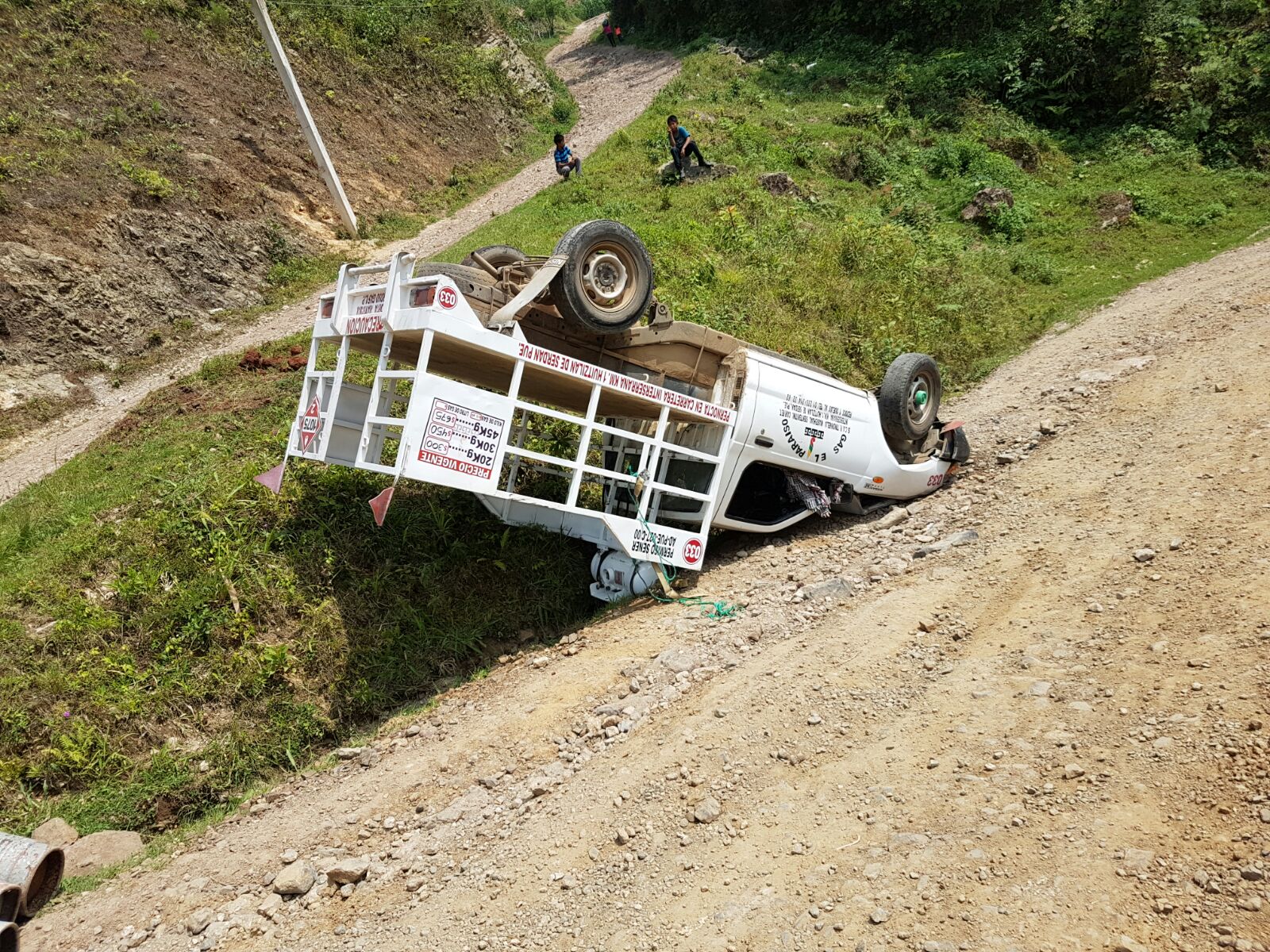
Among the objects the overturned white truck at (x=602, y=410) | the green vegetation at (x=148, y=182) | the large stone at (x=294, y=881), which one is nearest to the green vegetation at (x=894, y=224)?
the overturned white truck at (x=602, y=410)

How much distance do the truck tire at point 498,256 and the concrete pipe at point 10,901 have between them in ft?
16.5

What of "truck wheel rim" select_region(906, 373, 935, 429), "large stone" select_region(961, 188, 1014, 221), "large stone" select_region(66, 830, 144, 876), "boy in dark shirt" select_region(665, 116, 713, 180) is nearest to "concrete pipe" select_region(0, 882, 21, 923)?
"large stone" select_region(66, 830, 144, 876)

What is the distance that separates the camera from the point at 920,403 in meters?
8.05

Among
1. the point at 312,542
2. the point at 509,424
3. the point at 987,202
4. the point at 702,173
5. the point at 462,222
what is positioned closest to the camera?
the point at 509,424

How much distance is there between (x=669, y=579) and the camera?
702cm

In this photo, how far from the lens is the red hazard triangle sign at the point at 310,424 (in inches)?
248

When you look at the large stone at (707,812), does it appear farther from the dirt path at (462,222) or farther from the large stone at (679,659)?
the dirt path at (462,222)

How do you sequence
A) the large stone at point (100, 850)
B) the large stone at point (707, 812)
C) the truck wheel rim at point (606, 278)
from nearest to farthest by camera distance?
the large stone at point (707, 812)
the large stone at point (100, 850)
the truck wheel rim at point (606, 278)

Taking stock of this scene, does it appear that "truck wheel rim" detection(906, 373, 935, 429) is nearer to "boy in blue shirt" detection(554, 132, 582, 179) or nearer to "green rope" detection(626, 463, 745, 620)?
"green rope" detection(626, 463, 745, 620)

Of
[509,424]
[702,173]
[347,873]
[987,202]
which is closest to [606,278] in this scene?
[509,424]

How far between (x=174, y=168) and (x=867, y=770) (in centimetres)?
1498

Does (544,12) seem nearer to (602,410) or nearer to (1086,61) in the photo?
(1086,61)

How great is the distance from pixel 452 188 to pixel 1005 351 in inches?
547

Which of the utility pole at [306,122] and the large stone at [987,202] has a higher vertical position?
the large stone at [987,202]
